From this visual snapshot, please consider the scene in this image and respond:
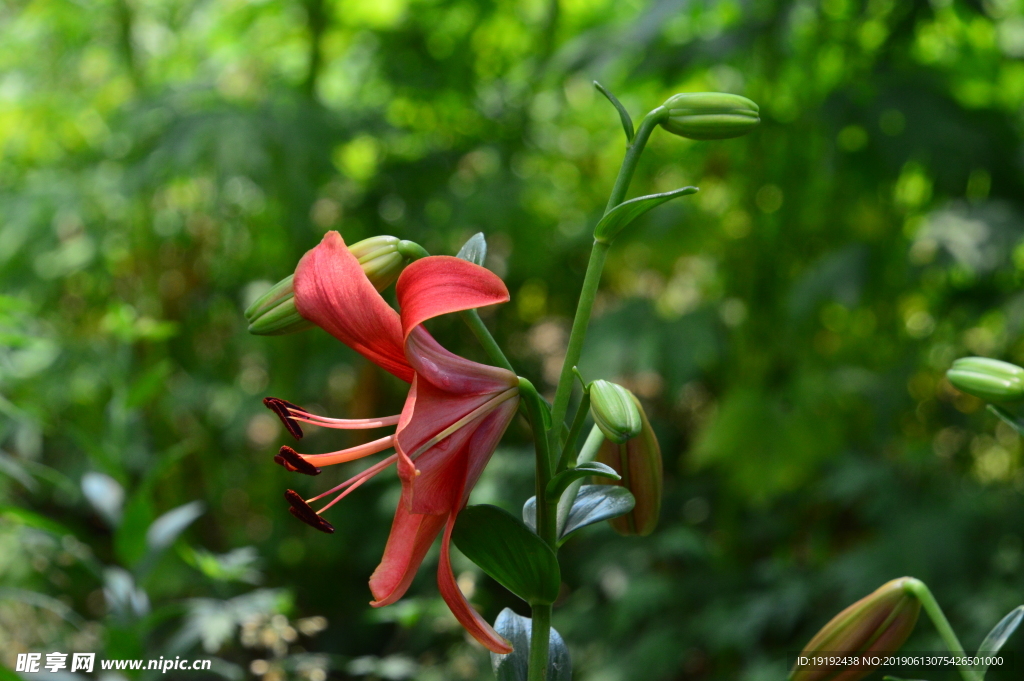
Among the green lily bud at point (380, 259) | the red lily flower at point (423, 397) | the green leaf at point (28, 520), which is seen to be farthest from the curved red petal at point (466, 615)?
the green leaf at point (28, 520)

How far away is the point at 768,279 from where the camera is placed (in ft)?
4.41

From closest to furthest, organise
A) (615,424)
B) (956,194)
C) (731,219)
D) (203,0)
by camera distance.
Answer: (615,424) < (956,194) < (731,219) < (203,0)

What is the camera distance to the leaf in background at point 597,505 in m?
0.35

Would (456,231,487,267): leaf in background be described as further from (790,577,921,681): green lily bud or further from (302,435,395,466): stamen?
(790,577,921,681): green lily bud

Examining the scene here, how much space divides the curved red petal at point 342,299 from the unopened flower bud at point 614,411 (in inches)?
3.1

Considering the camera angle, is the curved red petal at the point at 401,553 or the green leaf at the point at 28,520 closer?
the curved red petal at the point at 401,553

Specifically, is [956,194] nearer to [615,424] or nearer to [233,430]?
[615,424]

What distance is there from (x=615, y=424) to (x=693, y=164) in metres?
1.38

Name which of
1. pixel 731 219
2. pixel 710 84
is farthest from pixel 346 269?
pixel 710 84

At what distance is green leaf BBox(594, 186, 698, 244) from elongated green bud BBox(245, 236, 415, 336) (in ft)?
0.26

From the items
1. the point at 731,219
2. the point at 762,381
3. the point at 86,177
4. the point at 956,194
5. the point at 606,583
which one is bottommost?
the point at 606,583

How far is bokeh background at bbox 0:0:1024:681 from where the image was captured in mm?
1164

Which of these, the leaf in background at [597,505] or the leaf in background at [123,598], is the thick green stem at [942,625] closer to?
the leaf in background at [597,505]

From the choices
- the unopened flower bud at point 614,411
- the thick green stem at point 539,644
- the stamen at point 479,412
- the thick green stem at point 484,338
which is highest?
the thick green stem at point 484,338
